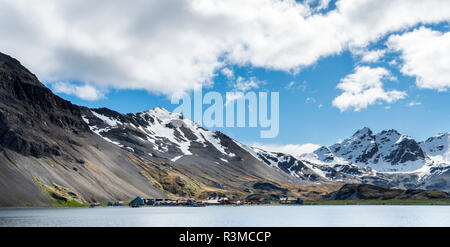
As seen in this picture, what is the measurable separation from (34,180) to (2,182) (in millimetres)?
20515

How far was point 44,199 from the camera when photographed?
17712 centimetres

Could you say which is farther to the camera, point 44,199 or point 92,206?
point 92,206
